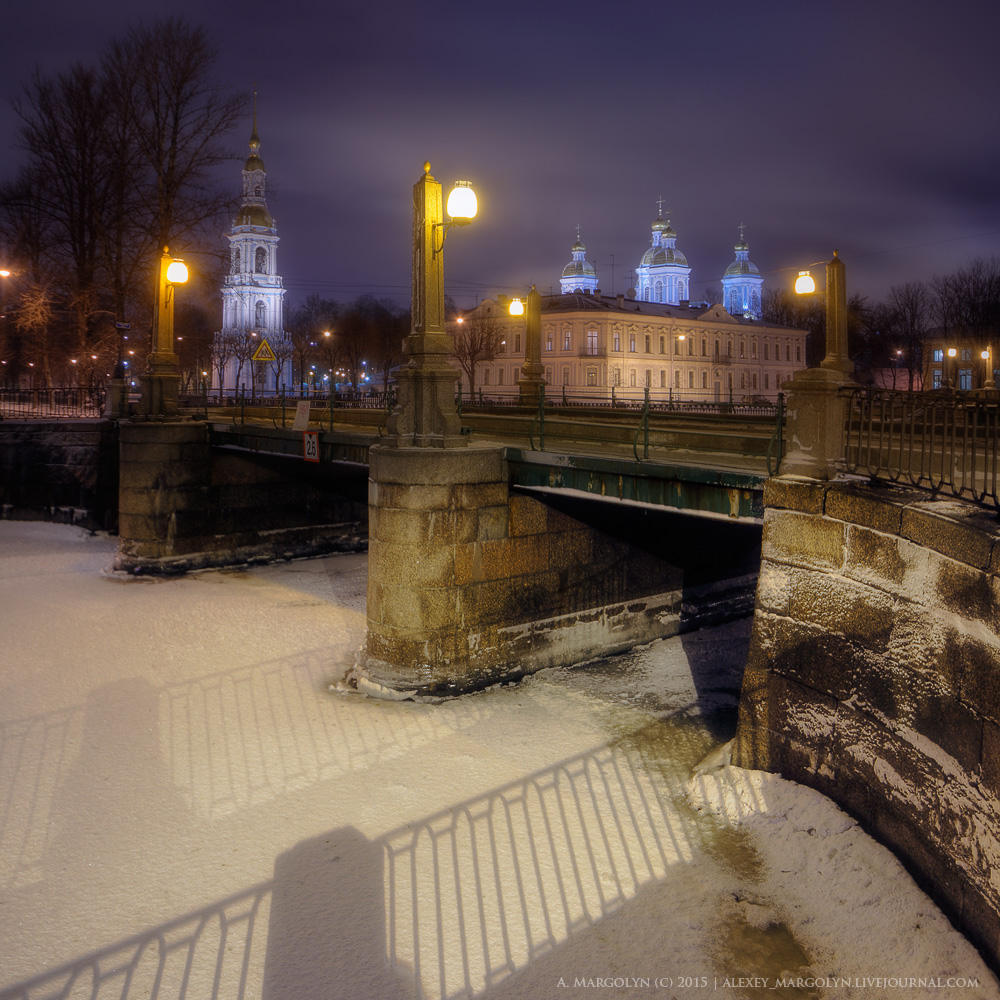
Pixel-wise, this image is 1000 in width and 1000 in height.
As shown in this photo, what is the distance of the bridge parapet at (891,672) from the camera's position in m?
6.31

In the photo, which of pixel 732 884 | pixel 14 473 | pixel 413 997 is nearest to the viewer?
pixel 413 997

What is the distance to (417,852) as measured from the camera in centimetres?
817

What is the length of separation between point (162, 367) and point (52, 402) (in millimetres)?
10743

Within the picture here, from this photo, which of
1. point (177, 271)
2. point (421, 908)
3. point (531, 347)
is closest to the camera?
point (421, 908)

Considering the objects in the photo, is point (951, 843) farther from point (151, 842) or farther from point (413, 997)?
point (151, 842)

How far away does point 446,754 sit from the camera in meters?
10.4

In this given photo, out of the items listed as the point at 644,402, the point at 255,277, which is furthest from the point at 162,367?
the point at 255,277

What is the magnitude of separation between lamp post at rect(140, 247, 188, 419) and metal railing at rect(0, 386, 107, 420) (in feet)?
26.4

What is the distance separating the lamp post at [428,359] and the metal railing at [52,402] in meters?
18.3

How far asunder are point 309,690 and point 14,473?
646 inches

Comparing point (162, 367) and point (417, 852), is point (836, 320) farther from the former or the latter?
point (162, 367)

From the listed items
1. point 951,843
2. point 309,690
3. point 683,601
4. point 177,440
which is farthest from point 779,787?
point 177,440

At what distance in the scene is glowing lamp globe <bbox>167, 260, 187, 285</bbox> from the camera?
17969 millimetres

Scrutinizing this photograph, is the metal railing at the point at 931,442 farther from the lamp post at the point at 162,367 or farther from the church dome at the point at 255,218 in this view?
the church dome at the point at 255,218
